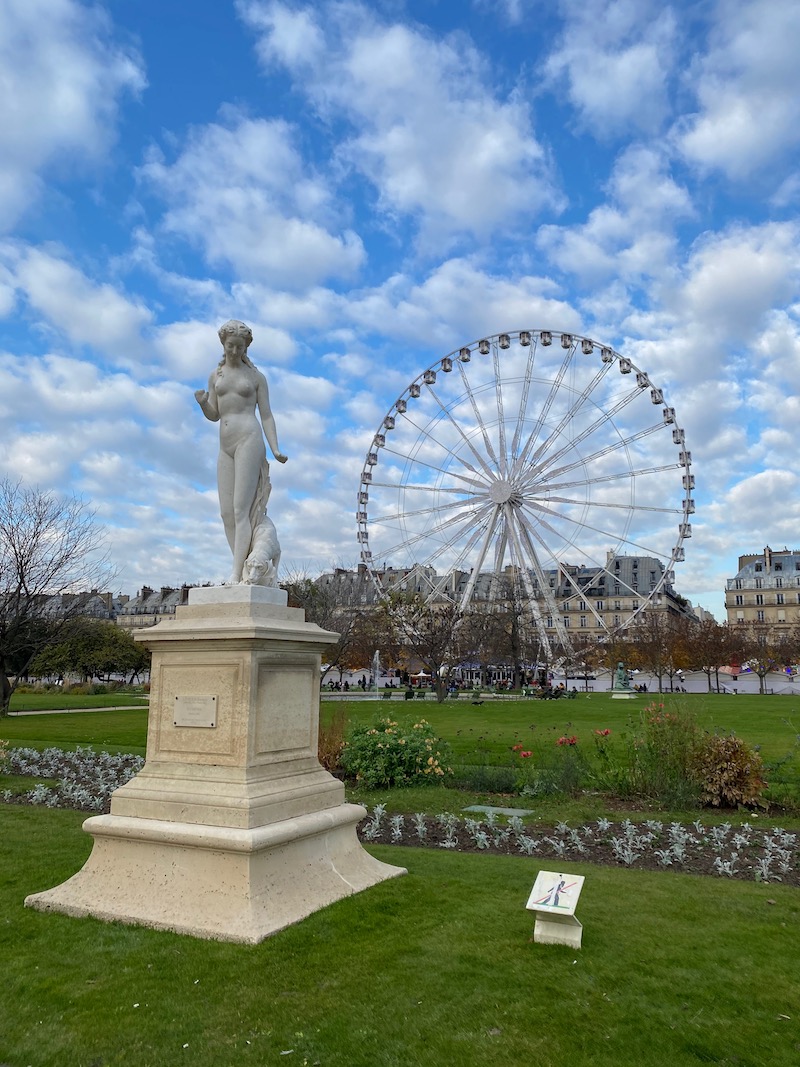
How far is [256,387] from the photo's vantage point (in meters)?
6.49

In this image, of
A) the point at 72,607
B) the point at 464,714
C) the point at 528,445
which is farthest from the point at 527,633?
the point at 72,607

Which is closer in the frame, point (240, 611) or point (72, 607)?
point (240, 611)

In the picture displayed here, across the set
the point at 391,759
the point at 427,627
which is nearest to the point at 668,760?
the point at 391,759

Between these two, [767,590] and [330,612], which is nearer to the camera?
[330,612]

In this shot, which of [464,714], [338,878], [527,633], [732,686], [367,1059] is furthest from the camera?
[732,686]

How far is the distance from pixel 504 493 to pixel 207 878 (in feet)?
97.2

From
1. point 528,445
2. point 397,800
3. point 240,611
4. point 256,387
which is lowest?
point 397,800

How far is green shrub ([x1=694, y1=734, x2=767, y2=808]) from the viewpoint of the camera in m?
9.88

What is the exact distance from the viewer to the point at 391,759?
37.8 ft

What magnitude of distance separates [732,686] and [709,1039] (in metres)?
60.7

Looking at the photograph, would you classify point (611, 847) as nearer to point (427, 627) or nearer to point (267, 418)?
point (267, 418)

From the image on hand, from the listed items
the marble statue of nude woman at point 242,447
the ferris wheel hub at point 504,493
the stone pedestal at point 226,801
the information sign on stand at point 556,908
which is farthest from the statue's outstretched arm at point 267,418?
the ferris wheel hub at point 504,493

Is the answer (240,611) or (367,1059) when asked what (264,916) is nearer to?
(367,1059)

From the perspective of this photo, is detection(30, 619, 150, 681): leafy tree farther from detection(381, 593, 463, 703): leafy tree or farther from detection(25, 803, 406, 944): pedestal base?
detection(25, 803, 406, 944): pedestal base
